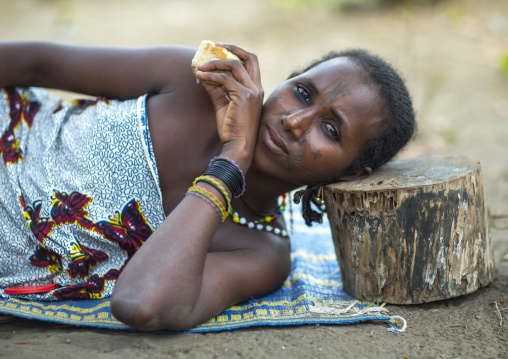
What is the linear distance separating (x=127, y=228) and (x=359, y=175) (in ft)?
3.57

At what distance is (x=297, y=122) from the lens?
6.84 ft

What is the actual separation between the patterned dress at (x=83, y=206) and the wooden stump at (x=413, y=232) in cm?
87

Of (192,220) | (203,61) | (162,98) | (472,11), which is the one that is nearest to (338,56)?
(203,61)

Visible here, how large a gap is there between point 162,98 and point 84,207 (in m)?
0.59

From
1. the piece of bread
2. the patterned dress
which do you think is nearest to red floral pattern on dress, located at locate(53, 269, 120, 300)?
the patterned dress

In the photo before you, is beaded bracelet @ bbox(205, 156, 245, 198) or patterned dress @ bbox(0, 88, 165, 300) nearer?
beaded bracelet @ bbox(205, 156, 245, 198)

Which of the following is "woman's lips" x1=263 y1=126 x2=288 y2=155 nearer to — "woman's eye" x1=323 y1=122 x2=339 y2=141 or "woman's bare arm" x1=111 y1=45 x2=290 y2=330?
"woman's bare arm" x1=111 y1=45 x2=290 y2=330

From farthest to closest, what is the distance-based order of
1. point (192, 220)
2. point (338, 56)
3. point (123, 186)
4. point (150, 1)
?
point (150, 1) → point (338, 56) → point (123, 186) → point (192, 220)

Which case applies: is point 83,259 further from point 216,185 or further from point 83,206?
point 216,185

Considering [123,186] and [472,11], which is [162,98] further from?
[472,11]

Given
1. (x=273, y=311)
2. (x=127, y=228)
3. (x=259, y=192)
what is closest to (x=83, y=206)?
(x=127, y=228)

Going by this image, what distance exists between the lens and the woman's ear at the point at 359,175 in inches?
92.8

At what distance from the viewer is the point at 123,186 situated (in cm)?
225

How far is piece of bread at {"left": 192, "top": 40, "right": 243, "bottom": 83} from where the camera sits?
209cm
